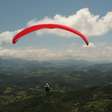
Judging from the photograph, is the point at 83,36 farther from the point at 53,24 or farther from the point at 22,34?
the point at 22,34

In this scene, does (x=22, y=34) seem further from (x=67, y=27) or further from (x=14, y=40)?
(x=67, y=27)

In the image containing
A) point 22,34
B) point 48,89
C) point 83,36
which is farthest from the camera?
point 48,89

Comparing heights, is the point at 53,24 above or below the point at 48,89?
above

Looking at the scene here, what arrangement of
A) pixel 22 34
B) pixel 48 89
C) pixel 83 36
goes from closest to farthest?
pixel 22 34, pixel 83 36, pixel 48 89

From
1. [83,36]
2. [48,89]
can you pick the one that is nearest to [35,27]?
[83,36]

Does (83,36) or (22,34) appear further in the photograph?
(83,36)

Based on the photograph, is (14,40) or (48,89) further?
(48,89)

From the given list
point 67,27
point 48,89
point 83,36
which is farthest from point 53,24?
point 48,89

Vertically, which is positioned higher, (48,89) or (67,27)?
(67,27)
